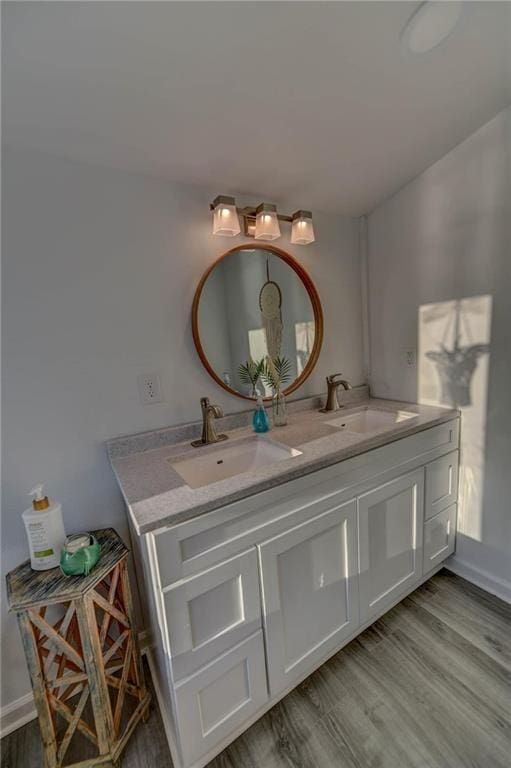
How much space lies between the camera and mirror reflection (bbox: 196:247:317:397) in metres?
1.44

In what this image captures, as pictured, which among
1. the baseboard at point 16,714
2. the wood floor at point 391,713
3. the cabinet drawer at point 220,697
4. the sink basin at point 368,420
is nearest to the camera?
the cabinet drawer at point 220,697

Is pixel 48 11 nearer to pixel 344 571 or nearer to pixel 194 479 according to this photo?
pixel 194 479

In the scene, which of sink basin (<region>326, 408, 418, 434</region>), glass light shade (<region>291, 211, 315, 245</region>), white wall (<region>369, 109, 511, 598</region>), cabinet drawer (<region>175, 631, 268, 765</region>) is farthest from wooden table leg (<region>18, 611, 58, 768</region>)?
white wall (<region>369, 109, 511, 598</region>)

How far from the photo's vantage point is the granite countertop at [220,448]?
2.87ft

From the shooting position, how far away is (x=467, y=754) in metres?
1.00

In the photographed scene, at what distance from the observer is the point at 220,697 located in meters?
0.97

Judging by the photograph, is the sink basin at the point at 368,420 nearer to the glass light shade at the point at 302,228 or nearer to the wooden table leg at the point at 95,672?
the glass light shade at the point at 302,228

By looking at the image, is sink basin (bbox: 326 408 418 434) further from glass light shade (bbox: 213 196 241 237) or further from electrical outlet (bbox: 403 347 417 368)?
glass light shade (bbox: 213 196 241 237)

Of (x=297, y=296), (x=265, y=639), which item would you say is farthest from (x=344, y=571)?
(x=297, y=296)

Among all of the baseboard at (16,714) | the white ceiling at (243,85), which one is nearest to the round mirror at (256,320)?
the white ceiling at (243,85)

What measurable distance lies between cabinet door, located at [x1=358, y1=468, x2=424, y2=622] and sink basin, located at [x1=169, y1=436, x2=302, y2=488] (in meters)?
0.37

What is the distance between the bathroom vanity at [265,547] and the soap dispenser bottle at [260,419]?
53 millimetres

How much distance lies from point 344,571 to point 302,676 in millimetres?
388

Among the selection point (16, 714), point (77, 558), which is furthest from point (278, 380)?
point (16, 714)
